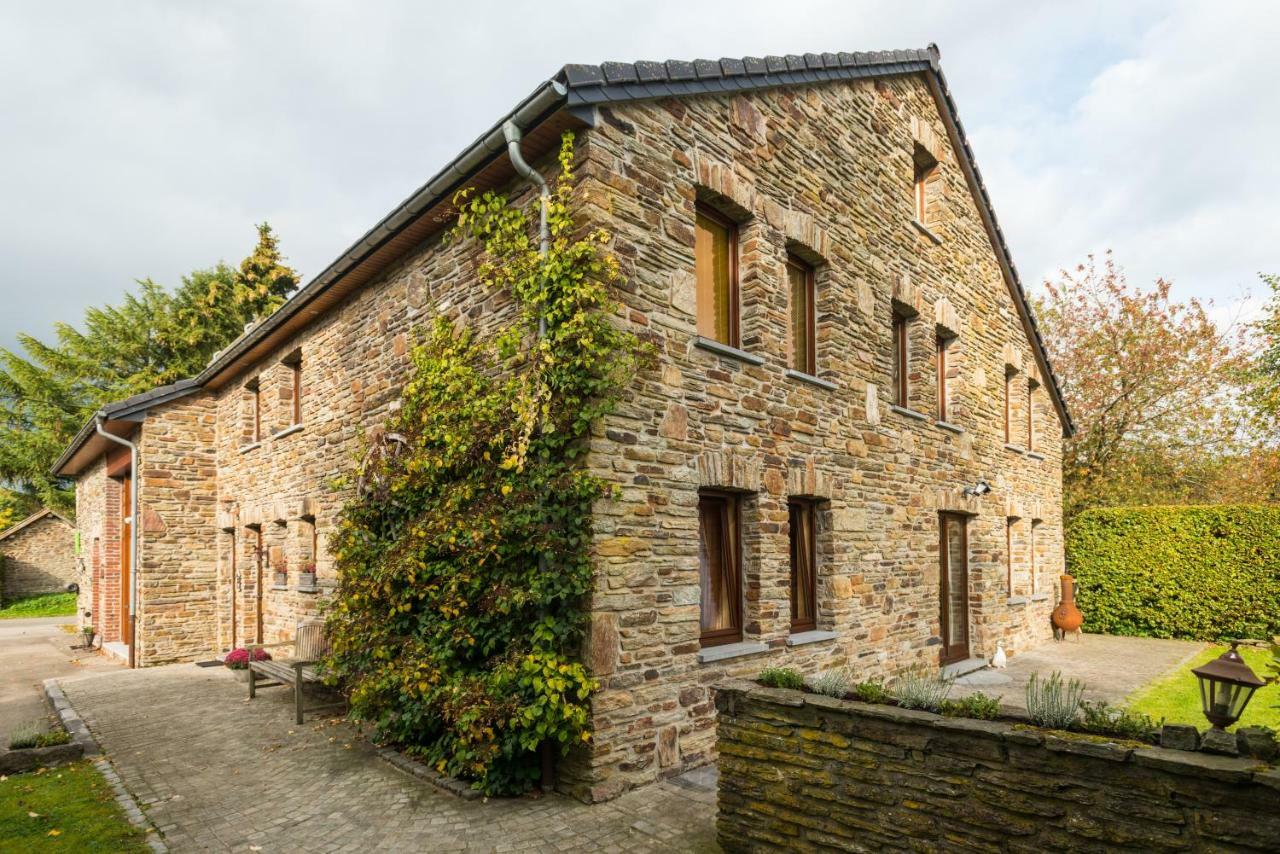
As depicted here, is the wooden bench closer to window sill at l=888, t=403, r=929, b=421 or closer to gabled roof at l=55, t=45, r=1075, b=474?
gabled roof at l=55, t=45, r=1075, b=474

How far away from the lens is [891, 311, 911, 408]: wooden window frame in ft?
33.1

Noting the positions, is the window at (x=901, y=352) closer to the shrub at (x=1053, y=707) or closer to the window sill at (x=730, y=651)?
the window sill at (x=730, y=651)

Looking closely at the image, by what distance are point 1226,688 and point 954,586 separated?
781 centimetres

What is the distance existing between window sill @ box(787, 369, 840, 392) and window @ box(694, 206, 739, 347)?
0.75m

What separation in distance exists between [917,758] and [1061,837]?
67 cm

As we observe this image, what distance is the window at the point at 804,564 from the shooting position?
7.79m

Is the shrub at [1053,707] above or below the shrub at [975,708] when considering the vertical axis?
above

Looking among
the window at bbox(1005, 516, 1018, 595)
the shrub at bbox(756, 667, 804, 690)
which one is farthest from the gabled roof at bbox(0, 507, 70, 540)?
the shrub at bbox(756, 667, 804, 690)

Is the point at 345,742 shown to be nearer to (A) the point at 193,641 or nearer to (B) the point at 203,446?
(A) the point at 193,641

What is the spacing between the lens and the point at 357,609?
6.86 meters

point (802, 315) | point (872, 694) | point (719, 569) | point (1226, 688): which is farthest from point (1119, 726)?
point (802, 315)

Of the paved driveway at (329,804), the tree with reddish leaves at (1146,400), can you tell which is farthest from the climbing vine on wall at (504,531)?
the tree with reddish leaves at (1146,400)

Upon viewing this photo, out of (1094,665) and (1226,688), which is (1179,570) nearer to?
(1094,665)

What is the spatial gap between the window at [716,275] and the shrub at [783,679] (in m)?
3.37
